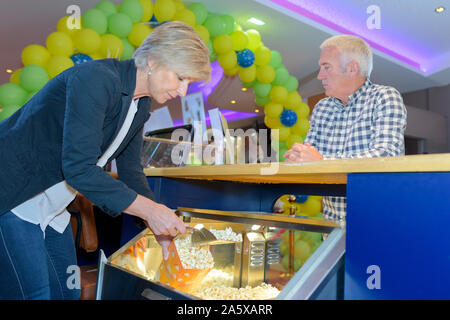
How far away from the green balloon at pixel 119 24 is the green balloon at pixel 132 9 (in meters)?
0.07

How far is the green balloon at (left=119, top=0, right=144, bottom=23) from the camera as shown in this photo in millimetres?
3184

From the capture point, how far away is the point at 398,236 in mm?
723

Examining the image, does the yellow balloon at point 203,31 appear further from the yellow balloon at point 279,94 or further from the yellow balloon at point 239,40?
the yellow balloon at point 279,94

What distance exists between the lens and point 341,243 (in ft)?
2.72

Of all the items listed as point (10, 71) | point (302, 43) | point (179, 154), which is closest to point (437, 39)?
point (302, 43)

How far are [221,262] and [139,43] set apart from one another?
255cm

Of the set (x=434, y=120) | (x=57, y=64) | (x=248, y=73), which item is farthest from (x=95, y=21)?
(x=434, y=120)

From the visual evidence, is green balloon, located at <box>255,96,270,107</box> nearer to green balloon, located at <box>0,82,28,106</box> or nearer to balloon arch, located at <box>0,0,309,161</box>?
balloon arch, located at <box>0,0,309,161</box>

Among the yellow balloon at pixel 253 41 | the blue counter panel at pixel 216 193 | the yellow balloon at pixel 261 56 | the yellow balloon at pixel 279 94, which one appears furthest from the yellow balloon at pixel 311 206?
the blue counter panel at pixel 216 193

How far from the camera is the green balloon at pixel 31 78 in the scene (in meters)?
2.67

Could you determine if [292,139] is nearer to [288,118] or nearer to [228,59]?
[288,118]

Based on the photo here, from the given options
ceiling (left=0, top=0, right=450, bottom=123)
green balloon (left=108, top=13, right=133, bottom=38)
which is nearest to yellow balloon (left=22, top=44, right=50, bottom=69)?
green balloon (left=108, top=13, right=133, bottom=38)

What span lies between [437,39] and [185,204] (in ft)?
17.3

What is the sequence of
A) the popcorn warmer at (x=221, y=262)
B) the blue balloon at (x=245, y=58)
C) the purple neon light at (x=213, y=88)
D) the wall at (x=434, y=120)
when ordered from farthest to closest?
the wall at (x=434, y=120)
the purple neon light at (x=213, y=88)
the blue balloon at (x=245, y=58)
the popcorn warmer at (x=221, y=262)
